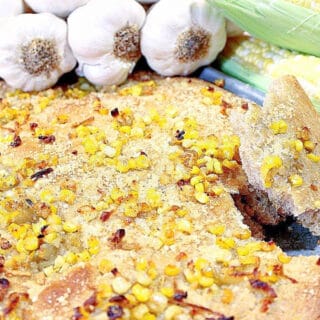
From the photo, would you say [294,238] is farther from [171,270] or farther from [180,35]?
[180,35]

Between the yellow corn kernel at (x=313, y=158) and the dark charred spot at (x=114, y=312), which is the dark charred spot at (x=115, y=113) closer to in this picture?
the yellow corn kernel at (x=313, y=158)

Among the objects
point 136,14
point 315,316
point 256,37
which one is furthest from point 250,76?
point 315,316

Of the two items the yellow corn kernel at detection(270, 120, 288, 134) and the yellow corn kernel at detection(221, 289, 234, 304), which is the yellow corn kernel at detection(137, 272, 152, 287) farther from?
the yellow corn kernel at detection(270, 120, 288, 134)

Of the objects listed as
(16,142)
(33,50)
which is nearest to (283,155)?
(16,142)

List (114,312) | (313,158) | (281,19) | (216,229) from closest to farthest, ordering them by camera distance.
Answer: (114,312) → (216,229) → (313,158) → (281,19)

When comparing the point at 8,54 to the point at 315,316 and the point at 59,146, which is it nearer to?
the point at 59,146
